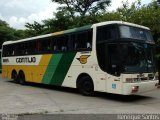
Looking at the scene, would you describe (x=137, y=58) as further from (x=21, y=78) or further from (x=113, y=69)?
(x=21, y=78)

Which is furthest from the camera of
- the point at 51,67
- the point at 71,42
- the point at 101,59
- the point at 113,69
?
the point at 51,67

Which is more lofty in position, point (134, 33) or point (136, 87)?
point (134, 33)

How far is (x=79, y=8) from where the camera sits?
36.3 meters

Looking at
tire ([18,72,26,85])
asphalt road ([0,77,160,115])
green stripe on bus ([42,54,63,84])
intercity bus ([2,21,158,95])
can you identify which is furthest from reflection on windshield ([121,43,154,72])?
tire ([18,72,26,85])

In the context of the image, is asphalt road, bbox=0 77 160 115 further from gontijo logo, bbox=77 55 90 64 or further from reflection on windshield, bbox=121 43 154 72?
gontijo logo, bbox=77 55 90 64

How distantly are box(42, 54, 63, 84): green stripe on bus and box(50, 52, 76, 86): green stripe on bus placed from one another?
217 millimetres

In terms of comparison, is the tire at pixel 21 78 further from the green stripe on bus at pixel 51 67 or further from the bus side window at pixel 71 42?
the bus side window at pixel 71 42

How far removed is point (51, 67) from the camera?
55.5ft

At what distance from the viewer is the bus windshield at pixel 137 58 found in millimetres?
12430

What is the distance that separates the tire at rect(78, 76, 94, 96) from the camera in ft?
47.0

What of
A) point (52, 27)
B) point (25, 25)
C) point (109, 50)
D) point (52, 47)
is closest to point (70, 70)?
point (52, 47)

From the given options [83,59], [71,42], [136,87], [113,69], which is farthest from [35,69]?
[136,87]

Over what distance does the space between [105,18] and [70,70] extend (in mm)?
8049

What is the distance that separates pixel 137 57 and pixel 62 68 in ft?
14.9
